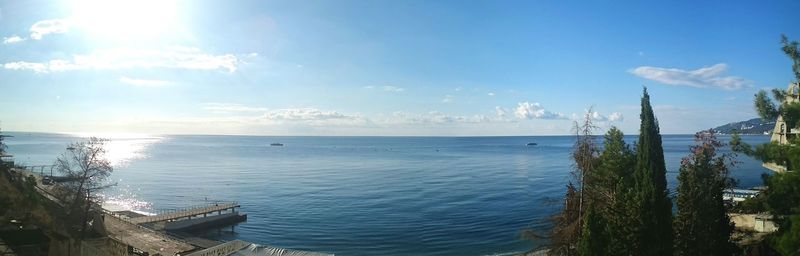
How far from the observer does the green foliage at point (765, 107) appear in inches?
840

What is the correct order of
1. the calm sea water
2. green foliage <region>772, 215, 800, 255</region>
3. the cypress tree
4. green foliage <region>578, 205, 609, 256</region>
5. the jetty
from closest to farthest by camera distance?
green foliage <region>772, 215, 800, 255</region>, green foliage <region>578, 205, 609, 256</region>, the cypress tree, the jetty, the calm sea water

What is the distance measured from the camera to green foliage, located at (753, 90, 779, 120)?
70.0ft

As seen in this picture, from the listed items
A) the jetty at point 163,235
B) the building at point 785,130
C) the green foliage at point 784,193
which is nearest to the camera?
the green foliage at point 784,193

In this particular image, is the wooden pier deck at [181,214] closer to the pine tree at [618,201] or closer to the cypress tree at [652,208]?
the pine tree at [618,201]

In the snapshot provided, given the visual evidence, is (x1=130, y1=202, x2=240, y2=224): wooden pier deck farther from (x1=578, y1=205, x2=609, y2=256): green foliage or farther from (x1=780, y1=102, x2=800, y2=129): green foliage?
(x1=780, y1=102, x2=800, y2=129): green foliage

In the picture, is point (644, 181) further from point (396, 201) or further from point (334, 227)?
point (396, 201)

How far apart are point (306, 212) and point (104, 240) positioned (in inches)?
1254

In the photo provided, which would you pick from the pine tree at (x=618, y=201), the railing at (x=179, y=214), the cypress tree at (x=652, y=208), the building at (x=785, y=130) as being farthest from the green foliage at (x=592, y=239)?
the railing at (x=179, y=214)

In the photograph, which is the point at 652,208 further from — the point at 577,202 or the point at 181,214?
the point at 181,214

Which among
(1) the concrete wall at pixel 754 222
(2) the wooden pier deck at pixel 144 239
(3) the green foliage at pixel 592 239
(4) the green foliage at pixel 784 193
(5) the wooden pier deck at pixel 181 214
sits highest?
(4) the green foliage at pixel 784 193

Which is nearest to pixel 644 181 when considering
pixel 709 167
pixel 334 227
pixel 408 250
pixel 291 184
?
pixel 709 167

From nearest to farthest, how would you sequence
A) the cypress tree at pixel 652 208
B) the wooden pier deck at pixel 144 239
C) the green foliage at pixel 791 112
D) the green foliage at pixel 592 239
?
the green foliage at pixel 791 112 < the green foliage at pixel 592 239 < the cypress tree at pixel 652 208 < the wooden pier deck at pixel 144 239

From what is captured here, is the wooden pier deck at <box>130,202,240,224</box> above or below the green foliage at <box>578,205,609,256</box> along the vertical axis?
below

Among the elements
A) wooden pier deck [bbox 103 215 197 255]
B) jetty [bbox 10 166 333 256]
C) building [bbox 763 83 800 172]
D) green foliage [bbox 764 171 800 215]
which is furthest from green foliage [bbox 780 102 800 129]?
wooden pier deck [bbox 103 215 197 255]
